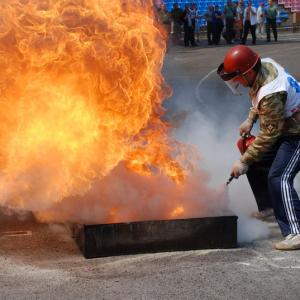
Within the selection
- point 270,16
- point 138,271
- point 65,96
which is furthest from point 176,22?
point 138,271

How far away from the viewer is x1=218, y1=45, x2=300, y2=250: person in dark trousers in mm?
5422

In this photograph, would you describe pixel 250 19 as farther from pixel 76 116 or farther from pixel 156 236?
pixel 156 236

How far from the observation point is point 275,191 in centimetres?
573

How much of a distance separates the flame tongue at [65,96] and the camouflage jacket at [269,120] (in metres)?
0.97

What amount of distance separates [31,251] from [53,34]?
182cm

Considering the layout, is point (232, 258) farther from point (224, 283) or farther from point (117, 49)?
point (117, 49)

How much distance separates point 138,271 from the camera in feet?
16.7

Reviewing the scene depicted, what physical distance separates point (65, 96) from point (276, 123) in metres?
1.78

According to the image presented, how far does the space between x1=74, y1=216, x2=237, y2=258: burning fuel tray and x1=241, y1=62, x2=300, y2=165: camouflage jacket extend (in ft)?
1.96

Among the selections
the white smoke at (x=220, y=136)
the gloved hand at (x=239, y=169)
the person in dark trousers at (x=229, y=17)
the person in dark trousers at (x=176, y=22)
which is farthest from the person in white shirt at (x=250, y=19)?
the gloved hand at (x=239, y=169)

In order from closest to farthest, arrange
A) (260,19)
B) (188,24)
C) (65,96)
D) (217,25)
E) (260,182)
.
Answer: (65,96), (260,182), (188,24), (217,25), (260,19)

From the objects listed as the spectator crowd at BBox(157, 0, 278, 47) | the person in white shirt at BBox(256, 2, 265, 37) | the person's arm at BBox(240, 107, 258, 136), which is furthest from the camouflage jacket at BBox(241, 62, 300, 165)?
the person in white shirt at BBox(256, 2, 265, 37)

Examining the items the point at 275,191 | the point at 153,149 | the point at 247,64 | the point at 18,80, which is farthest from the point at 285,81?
the point at 18,80

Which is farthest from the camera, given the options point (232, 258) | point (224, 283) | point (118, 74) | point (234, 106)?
point (234, 106)
